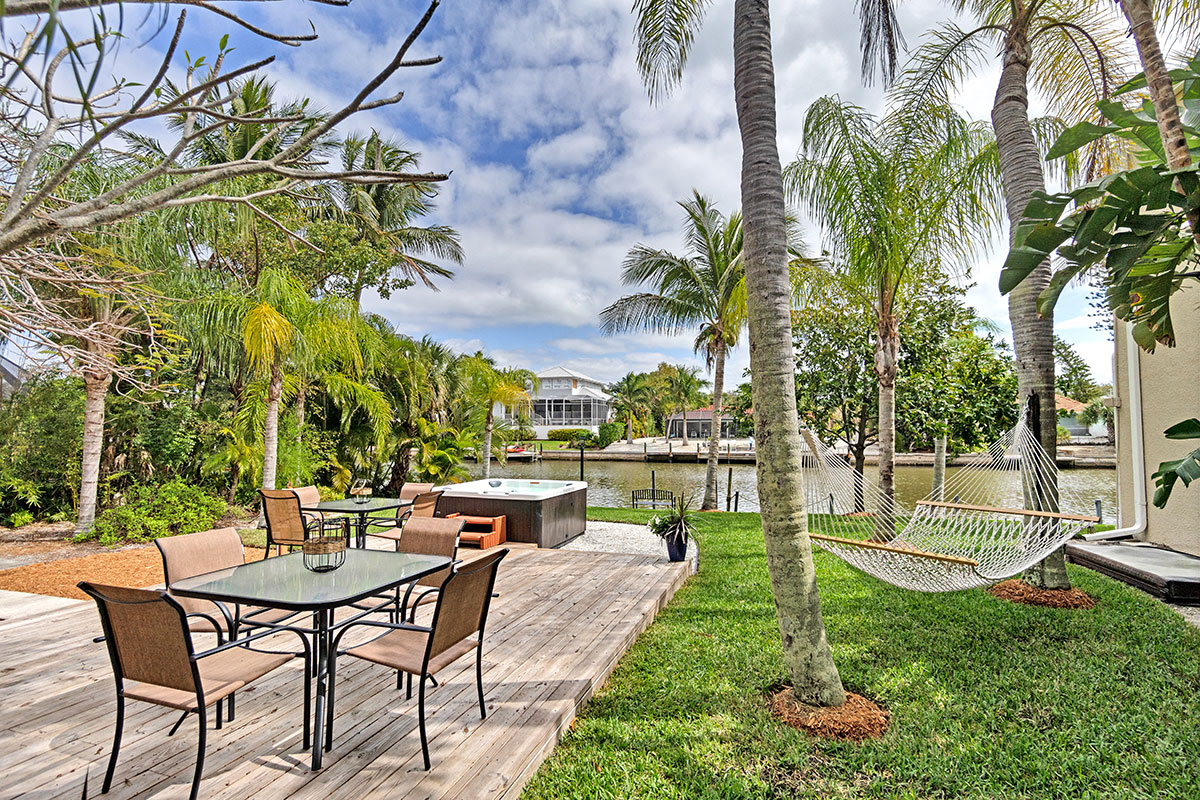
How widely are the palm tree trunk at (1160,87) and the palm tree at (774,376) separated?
1.48m

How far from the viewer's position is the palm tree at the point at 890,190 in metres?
6.59

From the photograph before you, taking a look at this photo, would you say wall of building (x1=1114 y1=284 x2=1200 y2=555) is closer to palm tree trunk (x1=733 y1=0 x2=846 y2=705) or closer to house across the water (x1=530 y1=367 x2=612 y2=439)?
palm tree trunk (x1=733 y1=0 x2=846 y2=705)

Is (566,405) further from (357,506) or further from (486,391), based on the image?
(357,506)

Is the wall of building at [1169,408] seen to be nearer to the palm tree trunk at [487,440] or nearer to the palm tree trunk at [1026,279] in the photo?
the palm tree trunk at [1026,279]

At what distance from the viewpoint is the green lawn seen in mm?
2424

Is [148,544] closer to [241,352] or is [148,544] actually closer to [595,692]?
[241,352]

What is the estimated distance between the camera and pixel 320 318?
7.62 meters

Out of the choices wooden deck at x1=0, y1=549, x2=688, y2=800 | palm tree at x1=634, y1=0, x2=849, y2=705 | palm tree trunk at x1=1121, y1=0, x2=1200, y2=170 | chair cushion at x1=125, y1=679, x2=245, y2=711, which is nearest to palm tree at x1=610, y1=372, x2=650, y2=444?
wooden deck at x1=0, y1=549, x2=688, y2=800

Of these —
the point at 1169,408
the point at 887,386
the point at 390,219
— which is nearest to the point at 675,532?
the point at 887,386

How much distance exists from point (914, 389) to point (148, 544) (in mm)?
12071

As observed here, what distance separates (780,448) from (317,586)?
7.41 ft

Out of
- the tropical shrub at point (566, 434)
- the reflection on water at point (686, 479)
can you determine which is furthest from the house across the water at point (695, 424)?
the reflection on water at point (686, 479)

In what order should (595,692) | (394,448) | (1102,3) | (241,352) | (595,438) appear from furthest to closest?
(595,438) → (394,448) → (241,352) → (1102,3) → (595,692)

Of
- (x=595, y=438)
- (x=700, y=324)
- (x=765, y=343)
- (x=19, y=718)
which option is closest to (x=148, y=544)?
(x=19, y=718)
